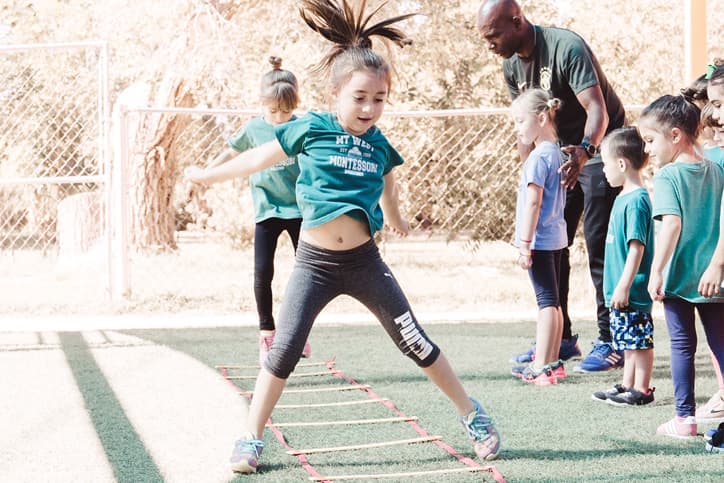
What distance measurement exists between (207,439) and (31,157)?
19.3 ft

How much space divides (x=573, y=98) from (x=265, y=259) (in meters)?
2.10

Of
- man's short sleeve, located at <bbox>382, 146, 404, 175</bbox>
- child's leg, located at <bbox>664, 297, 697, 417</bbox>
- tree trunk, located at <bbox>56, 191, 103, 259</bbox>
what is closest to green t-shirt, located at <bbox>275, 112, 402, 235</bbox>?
man's short sleeve, located at <bbox>382, 146, 404, 175</bbox>

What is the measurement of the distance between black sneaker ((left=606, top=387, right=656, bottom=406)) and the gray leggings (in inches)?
55.2

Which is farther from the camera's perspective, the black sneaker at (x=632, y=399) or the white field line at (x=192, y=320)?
the white field line at (x=192, y=320)

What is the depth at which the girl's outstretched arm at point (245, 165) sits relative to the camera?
11.5 feet

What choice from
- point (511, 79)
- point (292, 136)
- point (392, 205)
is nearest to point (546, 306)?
point (511, 79)

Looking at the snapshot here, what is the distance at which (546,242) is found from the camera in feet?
16.8

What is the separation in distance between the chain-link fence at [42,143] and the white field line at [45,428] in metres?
3.36

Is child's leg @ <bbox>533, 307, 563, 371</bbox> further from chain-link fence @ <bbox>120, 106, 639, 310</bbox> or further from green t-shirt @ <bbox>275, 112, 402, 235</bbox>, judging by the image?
chain-link fence @ <bbox>120, 106, 639, 310</bbox>

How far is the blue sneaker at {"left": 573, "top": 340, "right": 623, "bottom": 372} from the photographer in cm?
546

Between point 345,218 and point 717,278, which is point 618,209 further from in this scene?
point 345,218

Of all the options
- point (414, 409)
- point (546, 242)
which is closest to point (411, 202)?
point (546, 242)

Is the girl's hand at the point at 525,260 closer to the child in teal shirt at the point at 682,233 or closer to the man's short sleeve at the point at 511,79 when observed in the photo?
the child in teal shirt at the point at 682,233

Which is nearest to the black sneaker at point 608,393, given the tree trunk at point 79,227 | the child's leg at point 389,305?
the child's leg at point 389,305
